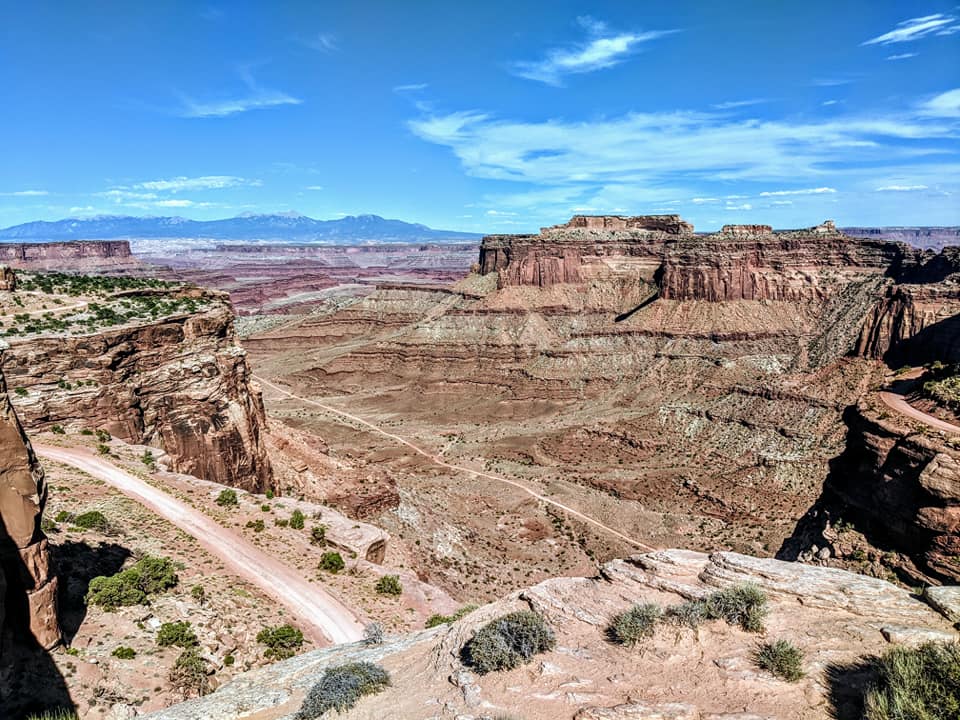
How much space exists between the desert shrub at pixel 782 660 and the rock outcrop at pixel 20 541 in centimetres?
1527

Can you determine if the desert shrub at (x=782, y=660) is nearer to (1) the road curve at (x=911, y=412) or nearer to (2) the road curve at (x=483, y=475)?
(1) the road curve at (x=911, y=412)

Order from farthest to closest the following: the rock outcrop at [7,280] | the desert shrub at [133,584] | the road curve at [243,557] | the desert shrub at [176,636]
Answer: the rock outcrop at [7,280], the road curve at [243,557], the desert shrub at [133,584], the desert shrub at [176,636]

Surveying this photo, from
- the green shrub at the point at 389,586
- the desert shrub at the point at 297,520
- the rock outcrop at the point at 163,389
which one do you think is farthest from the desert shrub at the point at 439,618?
the rock outcrop at the point at 163,389

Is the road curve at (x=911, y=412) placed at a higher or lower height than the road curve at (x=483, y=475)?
higher

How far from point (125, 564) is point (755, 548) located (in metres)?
39.5

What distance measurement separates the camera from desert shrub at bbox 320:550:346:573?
77.2 feet

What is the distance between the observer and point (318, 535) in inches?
1014

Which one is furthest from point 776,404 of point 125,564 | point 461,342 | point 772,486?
point 125,564

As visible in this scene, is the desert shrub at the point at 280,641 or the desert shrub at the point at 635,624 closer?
the desert shrub at the point at 635,624

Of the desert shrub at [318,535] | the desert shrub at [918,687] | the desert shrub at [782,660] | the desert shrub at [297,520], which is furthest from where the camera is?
the desert shrub at [297,520]

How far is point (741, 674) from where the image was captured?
9.63 meters

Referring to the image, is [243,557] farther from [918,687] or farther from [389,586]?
[918,687]

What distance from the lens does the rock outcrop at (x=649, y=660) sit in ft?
30.1

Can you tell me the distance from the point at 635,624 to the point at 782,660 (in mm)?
2609
